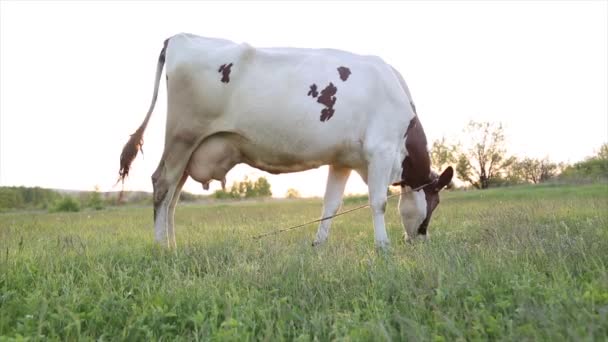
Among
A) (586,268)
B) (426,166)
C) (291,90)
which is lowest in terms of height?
(586,268)

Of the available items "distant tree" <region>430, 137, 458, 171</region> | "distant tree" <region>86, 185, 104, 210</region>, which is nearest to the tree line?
"distant tree" <region>430, 137, 458, 171</region>

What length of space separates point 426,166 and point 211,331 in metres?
5.28

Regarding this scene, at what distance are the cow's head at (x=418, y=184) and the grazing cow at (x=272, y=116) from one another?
0.61 feet

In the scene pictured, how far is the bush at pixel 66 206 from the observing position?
25750 mm

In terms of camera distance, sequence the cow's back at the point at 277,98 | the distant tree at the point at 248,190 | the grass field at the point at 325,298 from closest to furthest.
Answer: the grass field at the point at 325,298, the cow's back at the point at 277,98, the distant tree at the point at 248,190

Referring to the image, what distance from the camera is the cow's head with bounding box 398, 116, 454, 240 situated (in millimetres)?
7582

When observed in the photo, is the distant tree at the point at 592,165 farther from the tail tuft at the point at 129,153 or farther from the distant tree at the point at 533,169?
the tail tuft at the point at 129,153

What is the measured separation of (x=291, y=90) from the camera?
668 centimetres

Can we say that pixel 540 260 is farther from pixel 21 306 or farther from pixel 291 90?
pixel 21 306

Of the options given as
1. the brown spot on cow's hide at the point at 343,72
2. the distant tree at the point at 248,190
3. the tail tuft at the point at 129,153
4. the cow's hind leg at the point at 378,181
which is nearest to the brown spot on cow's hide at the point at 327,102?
the brown spot on cow's hide at the point at 343,72

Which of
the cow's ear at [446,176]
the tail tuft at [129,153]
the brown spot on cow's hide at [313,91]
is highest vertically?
the brown spot on cow's hide at [313,91]

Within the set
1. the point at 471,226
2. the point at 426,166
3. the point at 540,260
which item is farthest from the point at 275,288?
the point at 471,226

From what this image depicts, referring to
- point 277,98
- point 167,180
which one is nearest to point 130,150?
point 167,180

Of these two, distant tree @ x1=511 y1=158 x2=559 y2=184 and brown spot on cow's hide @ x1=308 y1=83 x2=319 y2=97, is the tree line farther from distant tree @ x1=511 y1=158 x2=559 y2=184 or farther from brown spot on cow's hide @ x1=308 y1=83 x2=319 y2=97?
brown spot on cow's hide @ x1=308 y1=83 x2=319 y2=97
